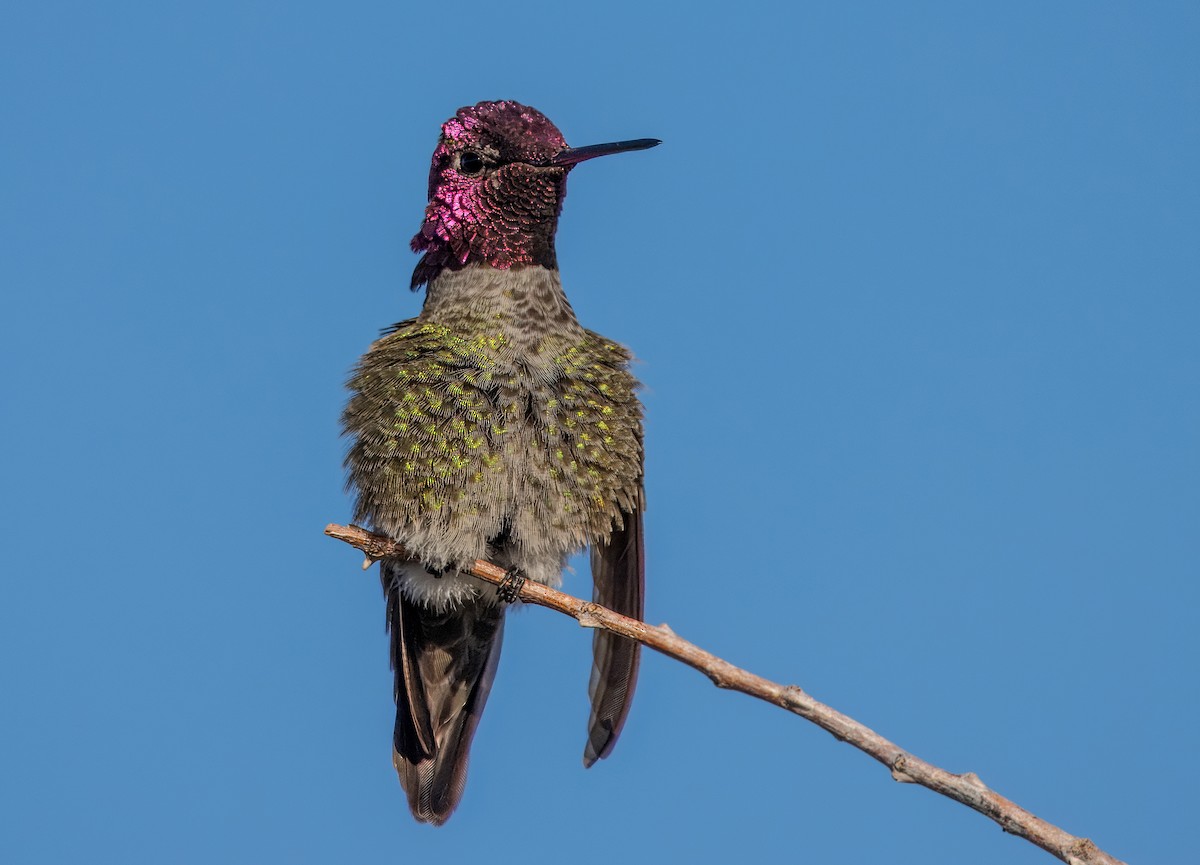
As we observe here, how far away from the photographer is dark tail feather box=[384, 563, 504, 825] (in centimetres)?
519

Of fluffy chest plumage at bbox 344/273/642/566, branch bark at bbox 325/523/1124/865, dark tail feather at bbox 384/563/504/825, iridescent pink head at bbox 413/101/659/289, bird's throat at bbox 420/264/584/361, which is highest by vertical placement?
iridescent pink head at bbox 413/101/659/289

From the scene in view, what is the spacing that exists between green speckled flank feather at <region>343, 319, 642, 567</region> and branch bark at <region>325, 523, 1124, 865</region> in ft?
3.09

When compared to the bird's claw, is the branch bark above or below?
below

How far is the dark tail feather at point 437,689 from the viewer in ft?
17.0

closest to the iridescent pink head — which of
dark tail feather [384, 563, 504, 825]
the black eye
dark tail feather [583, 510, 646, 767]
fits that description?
the black eye

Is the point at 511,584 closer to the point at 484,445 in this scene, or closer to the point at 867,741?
the point at 484,445

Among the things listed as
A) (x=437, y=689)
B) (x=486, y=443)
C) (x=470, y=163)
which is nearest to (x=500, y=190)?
(x=470, y=163)

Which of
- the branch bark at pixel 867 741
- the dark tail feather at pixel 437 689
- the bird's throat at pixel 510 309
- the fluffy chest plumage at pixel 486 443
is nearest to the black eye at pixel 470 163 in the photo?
the bird's throat at pixel 510 309

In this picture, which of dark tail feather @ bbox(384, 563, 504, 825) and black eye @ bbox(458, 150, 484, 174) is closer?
dark tail feather @ bbox(384, 563, 504, 825)

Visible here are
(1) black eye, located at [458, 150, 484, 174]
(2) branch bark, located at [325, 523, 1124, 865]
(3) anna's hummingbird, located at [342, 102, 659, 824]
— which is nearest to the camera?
(2) branch bark, located at [325, 523, 1124, 865]

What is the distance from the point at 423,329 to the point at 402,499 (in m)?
0.71

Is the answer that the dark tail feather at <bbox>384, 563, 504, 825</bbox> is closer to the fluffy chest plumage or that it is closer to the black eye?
the fluffy chest plumage

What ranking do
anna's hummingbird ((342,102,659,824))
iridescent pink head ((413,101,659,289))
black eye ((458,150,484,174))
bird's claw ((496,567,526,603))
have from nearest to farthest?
bird's claw ((496,567,526,603)) → anna's hummingbird ((342,102,659,824)) → iridescent pink head ((413,101,659,289)) → black eye ((458,150,484,174))

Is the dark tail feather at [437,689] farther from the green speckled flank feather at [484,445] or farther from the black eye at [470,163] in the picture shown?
the black eye at [470,163]
